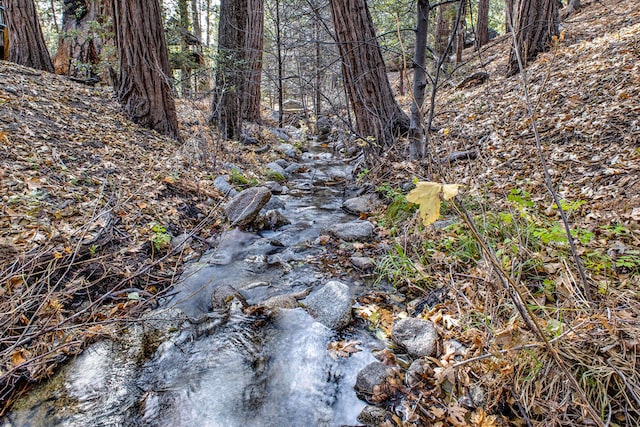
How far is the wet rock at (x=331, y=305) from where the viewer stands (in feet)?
9.34

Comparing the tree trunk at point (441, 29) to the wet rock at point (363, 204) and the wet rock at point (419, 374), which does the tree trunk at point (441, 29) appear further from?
the wet rock at point (419, 374)

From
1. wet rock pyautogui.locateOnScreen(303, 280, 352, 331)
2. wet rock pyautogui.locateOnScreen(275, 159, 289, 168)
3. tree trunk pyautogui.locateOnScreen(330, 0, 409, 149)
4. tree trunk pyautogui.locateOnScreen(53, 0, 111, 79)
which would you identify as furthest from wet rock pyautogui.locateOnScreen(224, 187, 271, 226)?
tree trunk pyautogui.locateOnScreen(53, 0, 111, 79)

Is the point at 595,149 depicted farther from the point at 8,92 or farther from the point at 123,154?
the point at 8,92

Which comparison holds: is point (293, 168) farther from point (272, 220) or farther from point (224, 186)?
point (272, 220)

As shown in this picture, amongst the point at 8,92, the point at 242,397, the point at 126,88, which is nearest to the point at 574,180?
the point at 242,397

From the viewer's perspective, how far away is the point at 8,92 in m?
4.76

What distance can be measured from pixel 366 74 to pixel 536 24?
3.96 metres

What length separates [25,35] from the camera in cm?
681

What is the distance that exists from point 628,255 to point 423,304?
1418mm

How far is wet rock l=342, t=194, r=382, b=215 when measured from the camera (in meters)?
4.98

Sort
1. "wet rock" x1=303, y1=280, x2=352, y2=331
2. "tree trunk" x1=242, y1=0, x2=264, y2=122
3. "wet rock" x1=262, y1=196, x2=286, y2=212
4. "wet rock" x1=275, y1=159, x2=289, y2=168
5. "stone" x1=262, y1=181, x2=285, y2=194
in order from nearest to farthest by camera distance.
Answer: "wet rock" x1=303, y1=280, x2=352, y2=331, "wet rock" x1=262, y1=196, x2=286, y2=212, "stone" x1=262, y1=181, x2=285, y2=194, "wet rock" x1=275, y1=159, x2=289, y2=168, "tree trunk" x1=242, y1=0, x2=264, y2=122

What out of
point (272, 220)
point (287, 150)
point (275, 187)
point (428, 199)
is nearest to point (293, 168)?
point (287, 150)

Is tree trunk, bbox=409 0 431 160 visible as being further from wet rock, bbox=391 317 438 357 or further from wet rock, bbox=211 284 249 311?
wet rock, bbox=211 284 249 311

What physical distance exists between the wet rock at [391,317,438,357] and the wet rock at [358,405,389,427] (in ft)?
1.57
